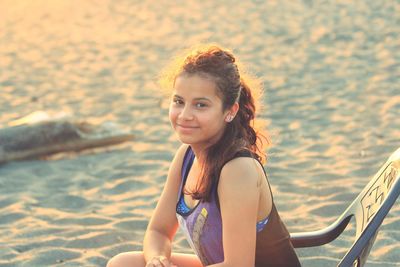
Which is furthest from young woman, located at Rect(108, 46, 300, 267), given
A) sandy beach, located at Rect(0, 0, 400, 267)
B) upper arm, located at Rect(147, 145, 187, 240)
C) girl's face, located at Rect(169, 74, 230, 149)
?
sandy beach, located at Rect(0, 0, 400, 267)

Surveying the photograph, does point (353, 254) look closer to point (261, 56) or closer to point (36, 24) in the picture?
point (261, 56)

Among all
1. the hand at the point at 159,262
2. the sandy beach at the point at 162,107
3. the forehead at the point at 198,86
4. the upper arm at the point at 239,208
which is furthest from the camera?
the sandy beach at the point at 162,107

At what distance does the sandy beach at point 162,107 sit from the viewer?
4.74m

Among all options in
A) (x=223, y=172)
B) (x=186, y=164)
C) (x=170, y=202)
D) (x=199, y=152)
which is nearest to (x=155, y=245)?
(x=170, y=202)

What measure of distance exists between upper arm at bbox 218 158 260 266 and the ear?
0.62 feet

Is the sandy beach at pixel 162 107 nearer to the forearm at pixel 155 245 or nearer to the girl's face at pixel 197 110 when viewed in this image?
the forearm at pixel 155 245

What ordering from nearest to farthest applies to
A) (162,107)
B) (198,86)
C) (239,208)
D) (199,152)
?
1. (239,208)
2. (198,86)
3. (199,152)
4. (162,107)

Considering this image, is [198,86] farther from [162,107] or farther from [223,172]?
[162,107]

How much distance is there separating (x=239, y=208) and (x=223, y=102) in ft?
1.31

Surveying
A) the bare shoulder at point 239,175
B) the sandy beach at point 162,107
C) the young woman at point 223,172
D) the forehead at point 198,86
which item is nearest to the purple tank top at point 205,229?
the young woman at point 223,172

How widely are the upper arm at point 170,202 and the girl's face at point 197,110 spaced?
32 centimetres

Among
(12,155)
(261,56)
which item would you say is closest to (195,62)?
(12,155)

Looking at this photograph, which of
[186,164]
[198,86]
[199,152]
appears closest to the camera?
[198,86]

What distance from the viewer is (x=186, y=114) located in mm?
2779
